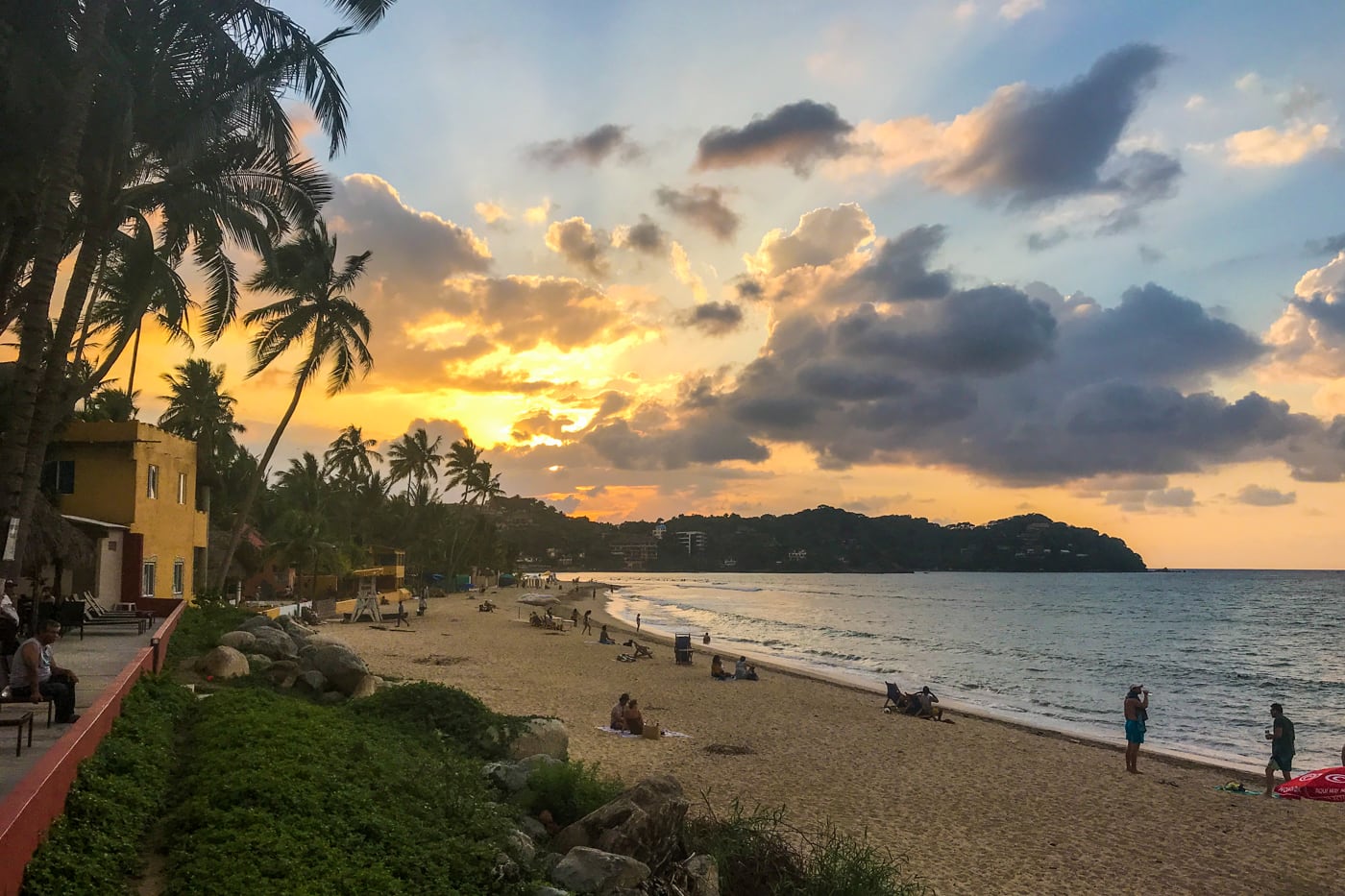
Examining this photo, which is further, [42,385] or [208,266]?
[208,266]

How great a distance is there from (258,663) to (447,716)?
456cm

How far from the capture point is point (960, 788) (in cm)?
1470

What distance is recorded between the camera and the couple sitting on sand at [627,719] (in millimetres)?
17188

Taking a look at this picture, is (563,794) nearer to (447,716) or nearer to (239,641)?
(447,716)

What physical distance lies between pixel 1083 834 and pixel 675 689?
13954 mm

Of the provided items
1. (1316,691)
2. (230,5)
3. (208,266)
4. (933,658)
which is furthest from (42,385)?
(1316,691)

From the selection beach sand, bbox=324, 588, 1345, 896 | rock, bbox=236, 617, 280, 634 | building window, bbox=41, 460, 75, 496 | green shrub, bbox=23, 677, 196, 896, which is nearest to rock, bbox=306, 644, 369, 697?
rock, bbox=236, 617, 280, 634

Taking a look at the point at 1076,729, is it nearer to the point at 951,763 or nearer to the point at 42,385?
the point at 951,763

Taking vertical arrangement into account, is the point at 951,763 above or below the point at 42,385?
below

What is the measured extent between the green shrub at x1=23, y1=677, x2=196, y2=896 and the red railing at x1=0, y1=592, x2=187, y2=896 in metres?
0.10

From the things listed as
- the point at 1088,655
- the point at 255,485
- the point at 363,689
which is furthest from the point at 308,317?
the point at 1088,655

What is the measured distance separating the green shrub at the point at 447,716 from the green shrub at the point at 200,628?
152 inches

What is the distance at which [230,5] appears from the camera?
12945mm

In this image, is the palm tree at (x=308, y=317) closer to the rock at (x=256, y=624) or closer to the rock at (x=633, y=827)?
the rock at (x=256, y=624)
